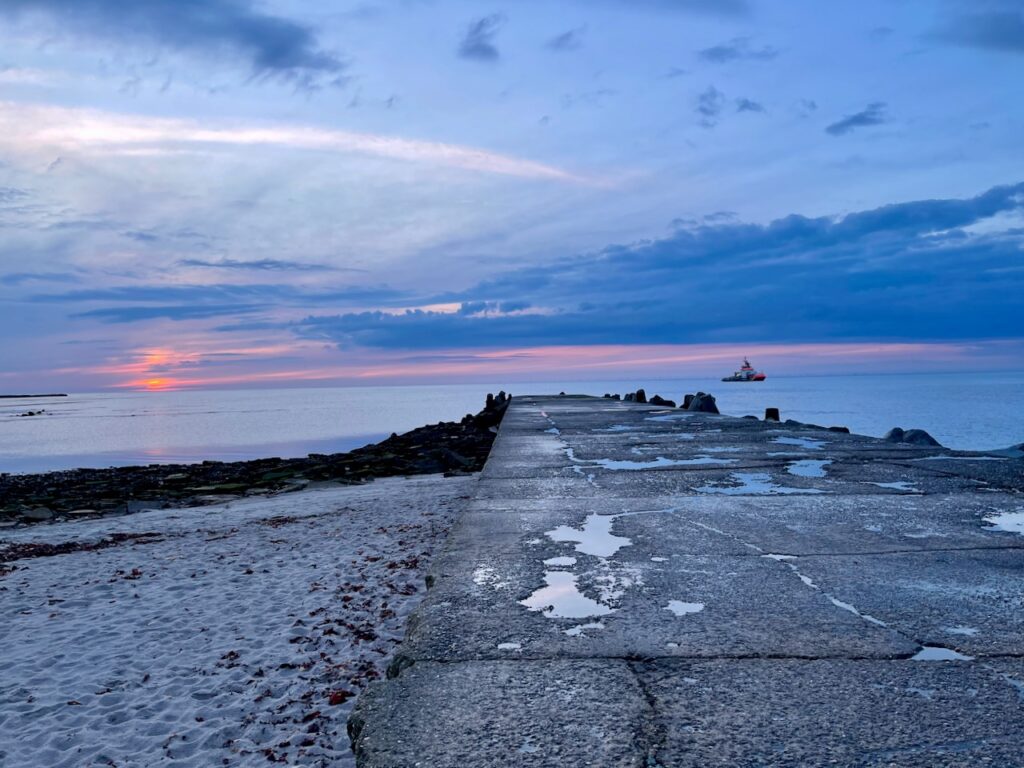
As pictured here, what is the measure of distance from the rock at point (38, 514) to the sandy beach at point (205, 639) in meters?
2.96

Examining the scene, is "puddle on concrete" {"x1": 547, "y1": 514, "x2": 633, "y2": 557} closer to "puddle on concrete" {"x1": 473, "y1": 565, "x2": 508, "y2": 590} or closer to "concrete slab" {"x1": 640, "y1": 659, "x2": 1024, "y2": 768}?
"puddle on concrete" {"x1": 473, "y1": 565, "x2": 508, "y2": 590}

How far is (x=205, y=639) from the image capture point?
4.59 m

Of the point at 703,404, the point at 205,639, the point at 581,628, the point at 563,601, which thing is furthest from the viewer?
the point at 703,404

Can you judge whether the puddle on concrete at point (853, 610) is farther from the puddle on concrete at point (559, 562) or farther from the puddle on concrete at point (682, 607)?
the puddle on concrete at point (559, 562)

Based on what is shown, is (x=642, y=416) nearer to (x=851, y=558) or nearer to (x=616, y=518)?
(x=616, y=518)

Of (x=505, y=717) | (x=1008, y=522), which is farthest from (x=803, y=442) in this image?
(x=505, y=717)

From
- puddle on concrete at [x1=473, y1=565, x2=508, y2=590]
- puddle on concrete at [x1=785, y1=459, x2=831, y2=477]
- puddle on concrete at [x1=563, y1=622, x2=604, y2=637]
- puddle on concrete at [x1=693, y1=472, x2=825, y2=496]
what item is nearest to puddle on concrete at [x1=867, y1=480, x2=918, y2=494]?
puddle on concrete at [x1=693, y1=472, x2=825, y2=496]

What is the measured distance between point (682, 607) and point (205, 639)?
3.38 meters

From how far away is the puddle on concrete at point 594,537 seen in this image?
324 cm

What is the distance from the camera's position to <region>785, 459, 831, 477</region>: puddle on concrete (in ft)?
17.6

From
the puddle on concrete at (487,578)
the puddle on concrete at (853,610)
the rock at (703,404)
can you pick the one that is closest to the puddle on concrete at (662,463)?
the puddle on concrete at (487,578)

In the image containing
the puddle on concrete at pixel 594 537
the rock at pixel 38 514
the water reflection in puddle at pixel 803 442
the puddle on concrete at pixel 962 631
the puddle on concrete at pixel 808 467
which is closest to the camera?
the puddle on concrete at pixel 962 631

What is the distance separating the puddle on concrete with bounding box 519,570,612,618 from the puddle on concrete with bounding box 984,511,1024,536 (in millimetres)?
2088

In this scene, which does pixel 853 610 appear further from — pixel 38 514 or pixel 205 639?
pixel 38 514
